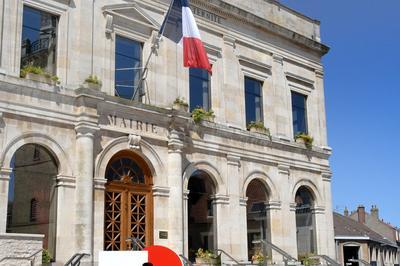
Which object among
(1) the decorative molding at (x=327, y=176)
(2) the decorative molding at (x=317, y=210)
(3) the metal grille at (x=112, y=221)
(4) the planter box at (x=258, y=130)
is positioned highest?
(4) the planter box at (x=258, y=130)

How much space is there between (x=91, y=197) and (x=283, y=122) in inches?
390

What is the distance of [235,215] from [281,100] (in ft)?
18.3

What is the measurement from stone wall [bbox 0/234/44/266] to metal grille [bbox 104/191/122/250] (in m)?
3.00

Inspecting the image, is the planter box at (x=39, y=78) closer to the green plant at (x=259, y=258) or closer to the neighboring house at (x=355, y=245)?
the green plant at (x=259, y=258)

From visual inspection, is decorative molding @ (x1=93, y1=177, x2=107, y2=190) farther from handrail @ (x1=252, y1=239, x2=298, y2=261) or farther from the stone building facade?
handrail @ (x1=252, y1=239, x2=298, y2=261)

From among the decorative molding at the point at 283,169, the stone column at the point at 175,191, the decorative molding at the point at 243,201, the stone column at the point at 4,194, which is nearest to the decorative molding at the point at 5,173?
the stone column at the point at 4,194

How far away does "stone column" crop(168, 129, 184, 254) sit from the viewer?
58.3 feet

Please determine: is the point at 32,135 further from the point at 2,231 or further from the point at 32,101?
the point at 2,231

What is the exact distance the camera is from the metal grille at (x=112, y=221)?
656 inches

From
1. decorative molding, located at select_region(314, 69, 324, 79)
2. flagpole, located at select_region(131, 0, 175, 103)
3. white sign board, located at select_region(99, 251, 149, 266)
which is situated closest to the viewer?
white sign board, located at select_region(99, 251, 149, 266)

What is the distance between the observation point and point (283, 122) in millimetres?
23312

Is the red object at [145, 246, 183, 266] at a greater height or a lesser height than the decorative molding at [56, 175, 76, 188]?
lesser

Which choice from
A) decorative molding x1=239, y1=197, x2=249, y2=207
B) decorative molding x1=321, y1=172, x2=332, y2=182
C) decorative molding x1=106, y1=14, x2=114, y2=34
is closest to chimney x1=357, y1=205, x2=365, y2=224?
decorative molding x1=321, y1=172, x2=332, y2=182

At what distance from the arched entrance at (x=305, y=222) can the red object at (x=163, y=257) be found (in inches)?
704
